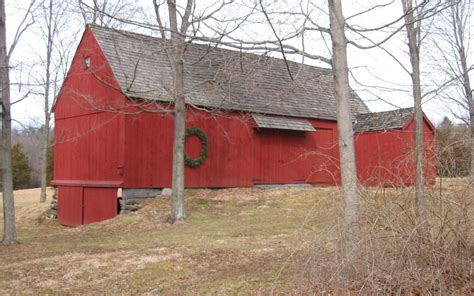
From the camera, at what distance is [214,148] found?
2072 centimetres

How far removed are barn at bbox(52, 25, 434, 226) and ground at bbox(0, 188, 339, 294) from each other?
2.19 meters

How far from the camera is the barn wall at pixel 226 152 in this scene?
1866 cm

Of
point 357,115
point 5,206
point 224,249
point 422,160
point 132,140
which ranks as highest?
point 357,115

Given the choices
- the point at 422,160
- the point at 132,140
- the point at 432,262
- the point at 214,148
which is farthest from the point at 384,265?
the point at 214,148

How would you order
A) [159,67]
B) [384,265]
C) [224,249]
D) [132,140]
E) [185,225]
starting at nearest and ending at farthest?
1. [384,265]
2. [224,249]
3. [185,225]
4. [132,140]
5. [159,67]

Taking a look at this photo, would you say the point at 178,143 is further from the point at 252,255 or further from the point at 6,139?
the point at 252,255

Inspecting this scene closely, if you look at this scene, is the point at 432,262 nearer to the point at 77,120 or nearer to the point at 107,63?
the point at 107,63

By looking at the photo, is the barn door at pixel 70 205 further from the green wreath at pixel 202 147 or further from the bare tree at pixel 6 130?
the bare tree at pixel 6 130

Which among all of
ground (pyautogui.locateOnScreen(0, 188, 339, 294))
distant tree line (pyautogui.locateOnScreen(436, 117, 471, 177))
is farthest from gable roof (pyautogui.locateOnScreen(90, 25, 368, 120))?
distant tree line (pyautogui.locateOnScreen(436, 117, 471, 177))

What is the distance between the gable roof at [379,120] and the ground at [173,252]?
7.21 meters

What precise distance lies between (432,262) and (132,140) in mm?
14299

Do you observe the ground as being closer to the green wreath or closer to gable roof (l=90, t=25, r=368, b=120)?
the green wreath

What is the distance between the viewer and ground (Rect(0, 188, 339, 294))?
7.39 meters


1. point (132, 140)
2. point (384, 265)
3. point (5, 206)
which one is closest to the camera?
point (384, 265)
